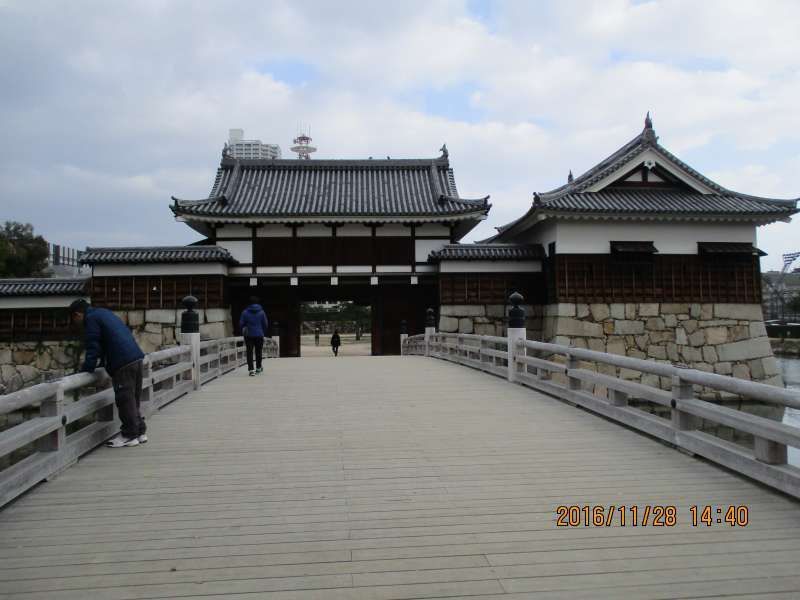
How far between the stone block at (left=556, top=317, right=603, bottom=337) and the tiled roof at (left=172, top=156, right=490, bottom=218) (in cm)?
517

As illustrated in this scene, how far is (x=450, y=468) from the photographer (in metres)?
4.95

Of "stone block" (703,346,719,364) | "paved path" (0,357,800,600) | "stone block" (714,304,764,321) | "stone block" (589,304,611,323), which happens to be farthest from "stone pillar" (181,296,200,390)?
"stone block" (714,304,764,321)

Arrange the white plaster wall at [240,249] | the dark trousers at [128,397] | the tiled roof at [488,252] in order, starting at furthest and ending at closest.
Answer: the white plaster wall at [240,249] < the tiled roof at [488,252] < the dark trousers at [128,397]

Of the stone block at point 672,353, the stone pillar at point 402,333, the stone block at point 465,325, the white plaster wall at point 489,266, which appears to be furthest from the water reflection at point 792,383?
the stone pillar at point 402,333

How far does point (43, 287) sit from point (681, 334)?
21108 mm

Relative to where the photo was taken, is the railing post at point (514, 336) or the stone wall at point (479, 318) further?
the stone wall at point (479, 318)

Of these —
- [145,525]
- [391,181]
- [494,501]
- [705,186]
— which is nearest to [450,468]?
[494,501]

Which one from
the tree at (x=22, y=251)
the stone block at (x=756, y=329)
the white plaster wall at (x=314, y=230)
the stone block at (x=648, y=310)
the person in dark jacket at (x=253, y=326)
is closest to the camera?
the person in dark jacket at (x=253, y=326)

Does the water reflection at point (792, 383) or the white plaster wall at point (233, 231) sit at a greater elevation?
the white plaster wall at point (233, 231)

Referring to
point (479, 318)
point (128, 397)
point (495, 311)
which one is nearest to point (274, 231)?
point (479, 318)

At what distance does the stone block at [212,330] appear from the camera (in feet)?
62.6

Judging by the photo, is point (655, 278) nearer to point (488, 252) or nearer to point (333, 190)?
point (488, 252)
